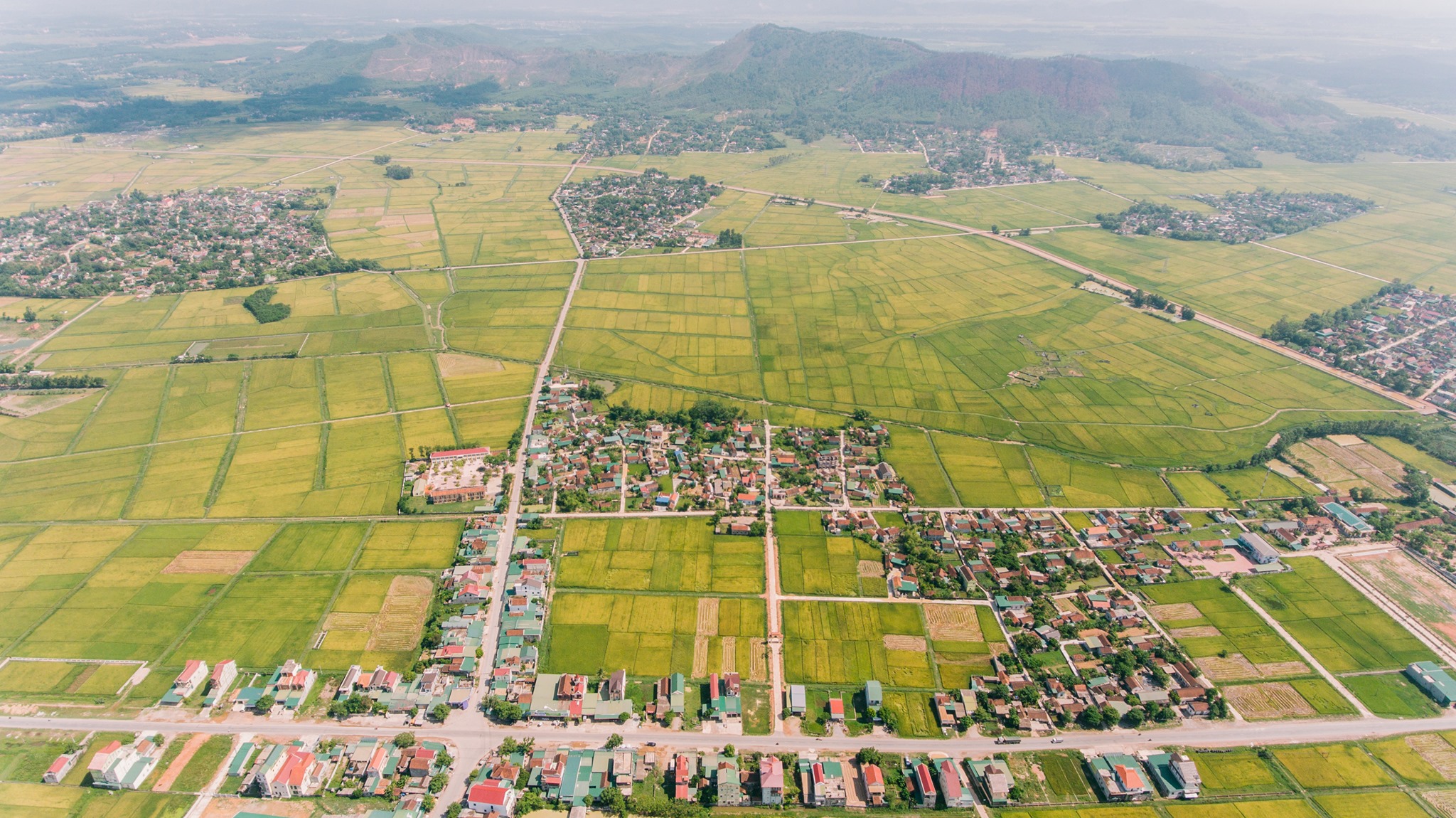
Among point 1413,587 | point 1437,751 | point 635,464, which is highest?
point 635,464

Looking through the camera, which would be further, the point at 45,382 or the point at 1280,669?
the point at 45,382

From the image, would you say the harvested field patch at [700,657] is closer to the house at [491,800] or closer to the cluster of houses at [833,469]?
the house at [491,800]

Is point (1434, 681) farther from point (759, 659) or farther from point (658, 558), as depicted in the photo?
point (658, 558)

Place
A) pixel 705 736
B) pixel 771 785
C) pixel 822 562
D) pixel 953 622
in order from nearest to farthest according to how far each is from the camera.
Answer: pixel 771 785 < pixel 705 736 < pixel 953 622 < pixel 822 562

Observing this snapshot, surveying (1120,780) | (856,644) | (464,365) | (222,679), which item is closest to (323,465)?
(464,365)

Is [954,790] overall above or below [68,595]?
below

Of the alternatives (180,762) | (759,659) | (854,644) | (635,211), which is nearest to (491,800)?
(759,659)

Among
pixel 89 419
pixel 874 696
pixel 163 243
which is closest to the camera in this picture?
pixel 874 696

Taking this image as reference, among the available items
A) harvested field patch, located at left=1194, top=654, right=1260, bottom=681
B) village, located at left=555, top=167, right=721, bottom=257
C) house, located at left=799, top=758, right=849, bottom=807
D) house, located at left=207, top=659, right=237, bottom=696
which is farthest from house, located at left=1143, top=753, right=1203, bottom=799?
village, located at left=555, top=167, right=721, bottom=257
